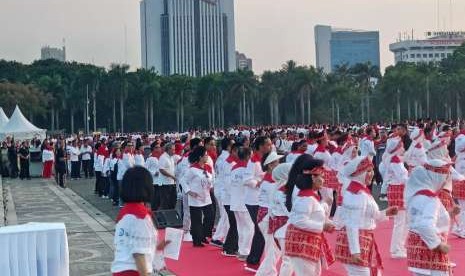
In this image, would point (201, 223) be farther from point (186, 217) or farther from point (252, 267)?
point (252, 267)

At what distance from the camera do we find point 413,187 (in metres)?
6.91

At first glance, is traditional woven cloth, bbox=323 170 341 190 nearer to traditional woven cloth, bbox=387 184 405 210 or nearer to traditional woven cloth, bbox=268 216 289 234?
traditional woven cloth, bbox=387 184 405 210

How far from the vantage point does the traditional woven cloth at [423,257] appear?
6.68 m

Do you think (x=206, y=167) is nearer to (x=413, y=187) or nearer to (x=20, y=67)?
(x=413, y=187)

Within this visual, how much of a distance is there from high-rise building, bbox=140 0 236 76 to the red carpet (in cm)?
12671

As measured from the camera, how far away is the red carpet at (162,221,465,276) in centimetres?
1055

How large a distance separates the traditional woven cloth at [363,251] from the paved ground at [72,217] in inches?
186

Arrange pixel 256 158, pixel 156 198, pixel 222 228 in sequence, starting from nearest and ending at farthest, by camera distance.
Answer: pixel 256 158
pixel 222 228
pixel 156 198

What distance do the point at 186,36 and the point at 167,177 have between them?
127 metres

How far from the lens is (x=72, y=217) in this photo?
18.2 m

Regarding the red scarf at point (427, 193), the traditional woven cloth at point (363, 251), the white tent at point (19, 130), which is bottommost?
the traditional woven cloth at point (363, 251)

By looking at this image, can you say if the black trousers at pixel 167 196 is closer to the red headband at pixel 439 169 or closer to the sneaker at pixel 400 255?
the sneaker at pixel 400 255

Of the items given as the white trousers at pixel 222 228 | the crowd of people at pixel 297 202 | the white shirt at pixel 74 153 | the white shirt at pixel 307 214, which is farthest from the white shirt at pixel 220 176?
the white shirt at pixel 74 153

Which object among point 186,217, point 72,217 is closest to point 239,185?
point 186,217
